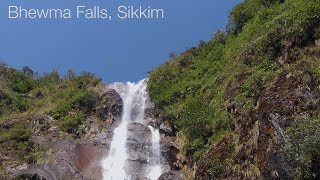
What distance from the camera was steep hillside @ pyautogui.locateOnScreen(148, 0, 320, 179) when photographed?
54.7 feet

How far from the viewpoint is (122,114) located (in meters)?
39.7

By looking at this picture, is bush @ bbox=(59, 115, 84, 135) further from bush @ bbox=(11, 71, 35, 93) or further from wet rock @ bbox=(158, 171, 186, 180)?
bush @ bbox=(11, 71, 35, 93)

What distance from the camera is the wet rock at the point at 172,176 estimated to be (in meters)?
27.6

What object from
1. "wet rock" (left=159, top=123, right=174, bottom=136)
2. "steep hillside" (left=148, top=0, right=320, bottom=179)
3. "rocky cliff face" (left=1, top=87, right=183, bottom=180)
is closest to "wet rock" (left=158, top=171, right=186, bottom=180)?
"rocky cliff face" (left=1, top=87, right=183, bottom=180)

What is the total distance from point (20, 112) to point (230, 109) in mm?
21408

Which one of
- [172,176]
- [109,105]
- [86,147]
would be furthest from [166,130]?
[109,105]

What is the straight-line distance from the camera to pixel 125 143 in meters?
34.4

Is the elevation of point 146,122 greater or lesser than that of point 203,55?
lesser

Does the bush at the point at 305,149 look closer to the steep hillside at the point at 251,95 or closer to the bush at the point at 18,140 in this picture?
the steep hillside at the point at 251,95

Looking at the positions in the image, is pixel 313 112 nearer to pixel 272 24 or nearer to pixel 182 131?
pixel 272 24

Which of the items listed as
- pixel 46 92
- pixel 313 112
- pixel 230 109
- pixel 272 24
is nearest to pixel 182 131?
pixel 230 109

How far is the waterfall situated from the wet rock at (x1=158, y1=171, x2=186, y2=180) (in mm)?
2296

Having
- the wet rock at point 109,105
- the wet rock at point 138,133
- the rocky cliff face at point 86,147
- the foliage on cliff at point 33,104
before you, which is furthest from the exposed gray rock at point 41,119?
the wet rock at point 138,133

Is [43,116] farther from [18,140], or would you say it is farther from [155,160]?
[155,160]
